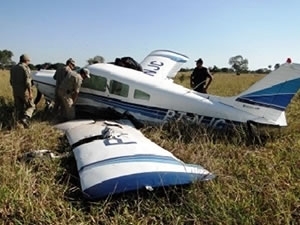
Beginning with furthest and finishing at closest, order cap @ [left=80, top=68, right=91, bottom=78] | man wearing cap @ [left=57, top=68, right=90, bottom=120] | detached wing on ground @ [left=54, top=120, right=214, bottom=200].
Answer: cap @ [left=80, top=68, right=91, bottom=78], man wearing cap @ [left=57, top=68, right=90, bottom=120], detached wing on ground @ [left=54, top=120, right=214, bottom=200]

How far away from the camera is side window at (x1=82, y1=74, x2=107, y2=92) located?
8.12 m

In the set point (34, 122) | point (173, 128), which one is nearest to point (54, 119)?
point (34, 122)

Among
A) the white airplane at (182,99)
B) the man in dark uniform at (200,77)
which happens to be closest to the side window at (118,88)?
the white airplane at (182,99)

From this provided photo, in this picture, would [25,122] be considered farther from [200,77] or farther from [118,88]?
[200,77]

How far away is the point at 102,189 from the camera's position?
12.2 ft

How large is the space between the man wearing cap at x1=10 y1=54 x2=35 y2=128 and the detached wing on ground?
2.79 metres

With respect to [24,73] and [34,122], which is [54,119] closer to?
[34,122]

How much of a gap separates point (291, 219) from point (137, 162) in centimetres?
169

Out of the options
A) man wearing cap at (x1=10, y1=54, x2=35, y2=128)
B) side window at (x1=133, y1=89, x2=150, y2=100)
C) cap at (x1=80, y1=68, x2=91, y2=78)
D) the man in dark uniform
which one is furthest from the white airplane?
the man in dark uniform

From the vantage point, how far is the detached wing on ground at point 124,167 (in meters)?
3.78

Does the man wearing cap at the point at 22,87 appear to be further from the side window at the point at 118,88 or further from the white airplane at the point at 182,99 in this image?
the side window at the point at 118,88

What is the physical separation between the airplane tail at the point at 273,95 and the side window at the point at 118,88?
227 centimetres

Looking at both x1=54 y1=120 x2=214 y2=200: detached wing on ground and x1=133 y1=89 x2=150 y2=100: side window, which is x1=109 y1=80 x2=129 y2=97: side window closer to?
x1=133 y1=89 x2=150 y2=100: side window

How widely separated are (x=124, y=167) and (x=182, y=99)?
12.1 feet
